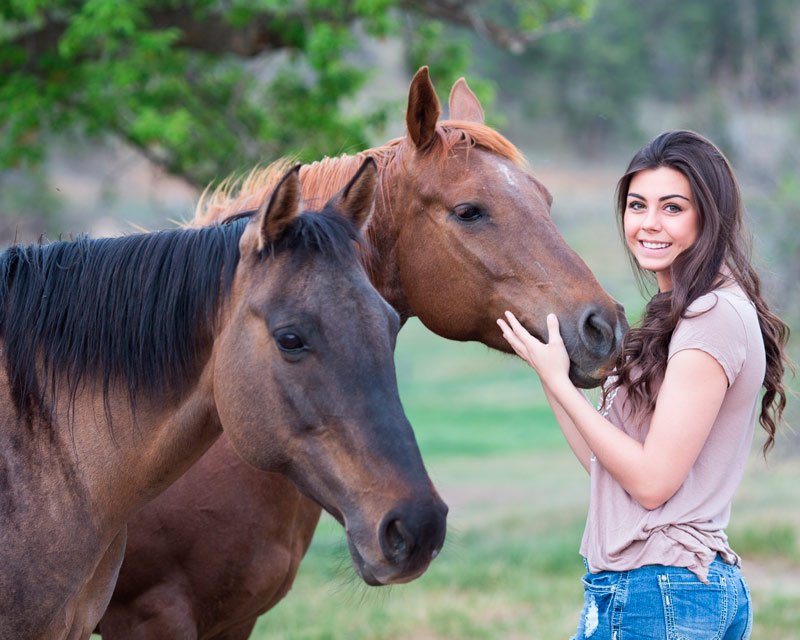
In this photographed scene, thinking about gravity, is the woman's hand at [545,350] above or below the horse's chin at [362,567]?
above

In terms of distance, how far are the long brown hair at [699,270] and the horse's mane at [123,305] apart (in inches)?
37.2

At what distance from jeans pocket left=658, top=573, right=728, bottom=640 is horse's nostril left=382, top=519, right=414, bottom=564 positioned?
78cm

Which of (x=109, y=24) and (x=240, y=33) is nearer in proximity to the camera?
(x=109, y=24)

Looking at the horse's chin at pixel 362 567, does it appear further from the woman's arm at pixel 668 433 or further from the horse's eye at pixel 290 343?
the woman's arm at pixel 668 433

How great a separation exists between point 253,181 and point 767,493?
1049 cm

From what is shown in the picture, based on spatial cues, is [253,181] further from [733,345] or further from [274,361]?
[733,345]

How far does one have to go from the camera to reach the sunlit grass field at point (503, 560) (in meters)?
6.95

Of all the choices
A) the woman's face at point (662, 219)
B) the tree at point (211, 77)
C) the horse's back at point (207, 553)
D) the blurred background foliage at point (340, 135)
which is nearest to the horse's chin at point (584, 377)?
the woman's face at point (662, 219)

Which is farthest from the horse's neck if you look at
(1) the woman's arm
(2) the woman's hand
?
(1) the woman's arm

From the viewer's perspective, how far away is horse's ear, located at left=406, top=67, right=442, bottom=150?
3727 millimetres

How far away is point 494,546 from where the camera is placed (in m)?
10.4

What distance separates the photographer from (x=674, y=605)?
2783 mm

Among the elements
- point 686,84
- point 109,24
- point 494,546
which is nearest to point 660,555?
point 109,24

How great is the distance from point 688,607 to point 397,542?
88 cm
